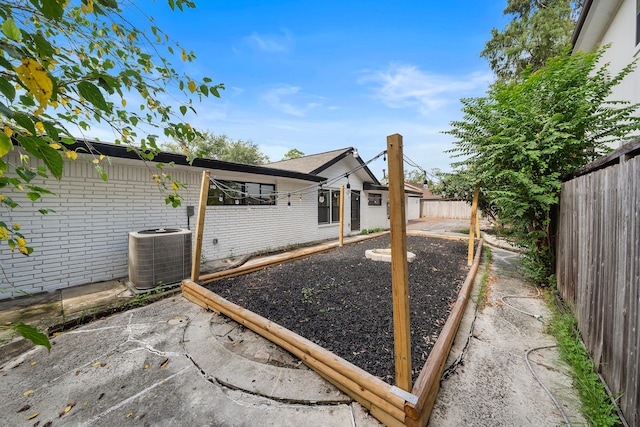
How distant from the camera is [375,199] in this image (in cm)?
1309

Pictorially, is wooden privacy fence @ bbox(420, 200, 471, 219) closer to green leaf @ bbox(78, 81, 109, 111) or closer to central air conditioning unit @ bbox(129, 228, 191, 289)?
central air conditioning unit @ bbox(129, 228, 191, 289)

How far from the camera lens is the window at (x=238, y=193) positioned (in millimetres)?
6079

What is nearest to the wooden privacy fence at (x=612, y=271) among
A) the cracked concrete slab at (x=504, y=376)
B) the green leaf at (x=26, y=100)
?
the cracked concrete slab at (x=504, y=376)

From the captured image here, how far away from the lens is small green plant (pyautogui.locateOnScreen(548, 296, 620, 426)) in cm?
171

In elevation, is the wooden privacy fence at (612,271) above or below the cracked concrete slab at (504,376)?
above

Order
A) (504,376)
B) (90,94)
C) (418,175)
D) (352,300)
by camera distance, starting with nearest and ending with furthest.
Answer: (90,94) < (504,376) < (352,300) < (418,175)

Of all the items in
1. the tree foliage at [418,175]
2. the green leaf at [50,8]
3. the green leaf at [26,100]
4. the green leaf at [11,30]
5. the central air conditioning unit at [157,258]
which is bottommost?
the central air conditioning unit at [157,258]

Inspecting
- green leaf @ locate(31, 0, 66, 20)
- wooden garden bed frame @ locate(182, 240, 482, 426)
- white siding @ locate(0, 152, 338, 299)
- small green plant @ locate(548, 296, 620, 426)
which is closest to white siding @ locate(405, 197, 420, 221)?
white siding @ locate(0, 152, 338, 299)

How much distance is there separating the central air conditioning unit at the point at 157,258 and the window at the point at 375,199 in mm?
→ 9882

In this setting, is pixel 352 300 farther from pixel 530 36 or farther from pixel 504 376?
pixel 530 36

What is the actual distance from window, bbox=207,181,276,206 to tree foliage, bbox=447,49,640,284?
456 centimetres

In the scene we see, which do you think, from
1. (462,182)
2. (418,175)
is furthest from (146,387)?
(418,175)

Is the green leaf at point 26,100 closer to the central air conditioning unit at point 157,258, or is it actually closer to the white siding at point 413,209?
the central air conditioning unit at point 157,258

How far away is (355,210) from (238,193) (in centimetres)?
645
